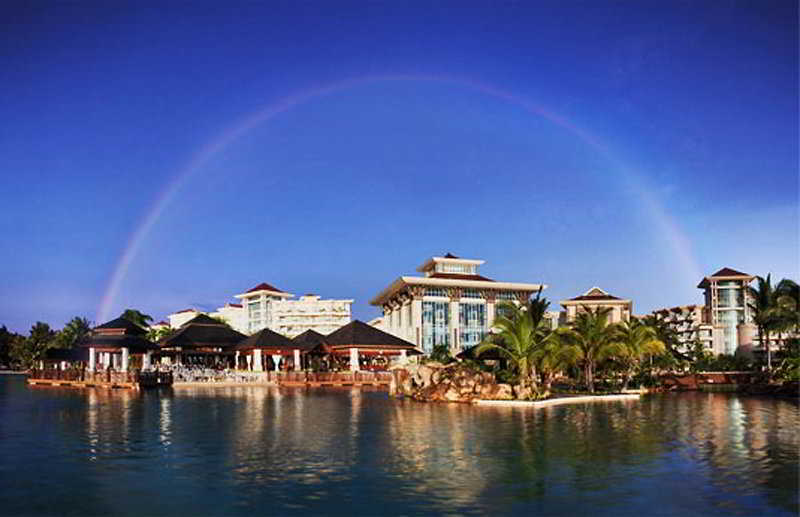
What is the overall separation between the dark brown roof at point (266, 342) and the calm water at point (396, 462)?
23.4m

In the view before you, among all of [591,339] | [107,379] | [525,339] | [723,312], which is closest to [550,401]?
[525,339]

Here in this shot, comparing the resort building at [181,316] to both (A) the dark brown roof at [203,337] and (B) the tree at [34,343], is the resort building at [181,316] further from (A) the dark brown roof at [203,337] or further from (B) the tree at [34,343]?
(A) the dark brown roof at [203,337]

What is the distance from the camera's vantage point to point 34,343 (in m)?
99.0

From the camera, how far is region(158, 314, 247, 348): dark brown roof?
5362cm

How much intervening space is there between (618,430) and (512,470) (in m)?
7.90

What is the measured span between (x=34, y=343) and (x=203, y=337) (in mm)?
56298

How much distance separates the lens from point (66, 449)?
1692 centimetres

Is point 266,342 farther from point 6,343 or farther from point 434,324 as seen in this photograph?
point 6,343

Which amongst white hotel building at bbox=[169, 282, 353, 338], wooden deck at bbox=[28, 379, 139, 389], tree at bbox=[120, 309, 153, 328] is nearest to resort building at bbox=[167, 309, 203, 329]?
white hotel building at bbox=[169, 282, 353, 338]

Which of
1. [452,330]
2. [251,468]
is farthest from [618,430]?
[452,330]

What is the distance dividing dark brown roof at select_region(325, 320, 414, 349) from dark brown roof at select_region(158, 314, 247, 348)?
30.1 ft

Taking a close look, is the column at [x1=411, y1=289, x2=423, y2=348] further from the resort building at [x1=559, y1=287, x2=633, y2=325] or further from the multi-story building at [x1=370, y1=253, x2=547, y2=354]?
the resort building at [x1=559, y1=287, x2=633, y2=325]

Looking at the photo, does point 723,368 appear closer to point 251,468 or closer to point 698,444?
point 698,444

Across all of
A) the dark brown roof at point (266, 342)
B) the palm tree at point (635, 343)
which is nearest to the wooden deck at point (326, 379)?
the dark brown roof at point (266, 342)
